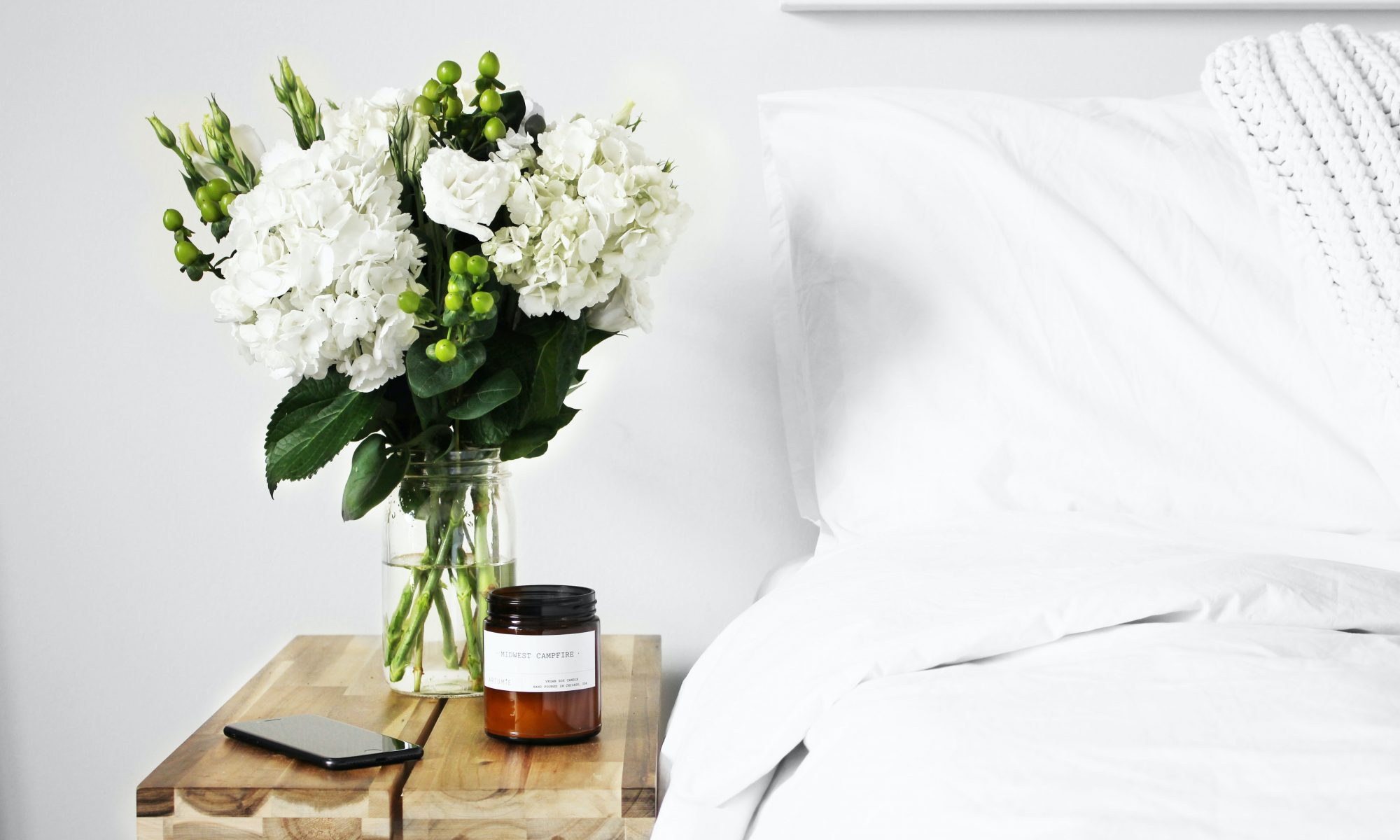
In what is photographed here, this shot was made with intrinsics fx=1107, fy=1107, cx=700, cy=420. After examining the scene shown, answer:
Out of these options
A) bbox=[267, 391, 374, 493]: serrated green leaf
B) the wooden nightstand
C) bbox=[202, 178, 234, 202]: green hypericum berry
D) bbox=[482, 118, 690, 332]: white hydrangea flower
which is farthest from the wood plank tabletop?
bbox=[202, 178, 234, 202]: green hypericum berry

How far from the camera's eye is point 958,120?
42.9 inches

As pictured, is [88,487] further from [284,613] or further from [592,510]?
[592,510]

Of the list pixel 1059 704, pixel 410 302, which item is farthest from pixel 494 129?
pixel 1059 704

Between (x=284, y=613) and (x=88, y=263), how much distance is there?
0.44 meters

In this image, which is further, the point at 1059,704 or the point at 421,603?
the point at 421,603

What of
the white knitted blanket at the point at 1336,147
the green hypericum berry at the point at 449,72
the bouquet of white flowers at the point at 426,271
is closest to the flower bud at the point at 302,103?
the bouquet of white flowers at the point at 426,271

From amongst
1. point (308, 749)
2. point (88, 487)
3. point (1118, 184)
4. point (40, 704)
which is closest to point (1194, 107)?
point (1118, 184)

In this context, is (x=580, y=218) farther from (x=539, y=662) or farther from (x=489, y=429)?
(x=539, y=662)

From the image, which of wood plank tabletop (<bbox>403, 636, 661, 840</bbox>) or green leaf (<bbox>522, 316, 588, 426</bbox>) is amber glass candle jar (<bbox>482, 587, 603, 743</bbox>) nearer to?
wood plank tabletop (<bbox>403, 636, 661, 840</bbox>)

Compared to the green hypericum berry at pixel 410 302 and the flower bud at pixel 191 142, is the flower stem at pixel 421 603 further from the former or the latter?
the flower bud at pixel 191 142

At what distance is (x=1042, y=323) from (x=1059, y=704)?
1.82ft

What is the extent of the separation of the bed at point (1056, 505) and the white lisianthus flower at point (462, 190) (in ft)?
1.18

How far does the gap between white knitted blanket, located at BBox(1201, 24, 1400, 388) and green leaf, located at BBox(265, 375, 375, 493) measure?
0.78 metres

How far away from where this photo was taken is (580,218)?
85 cm
